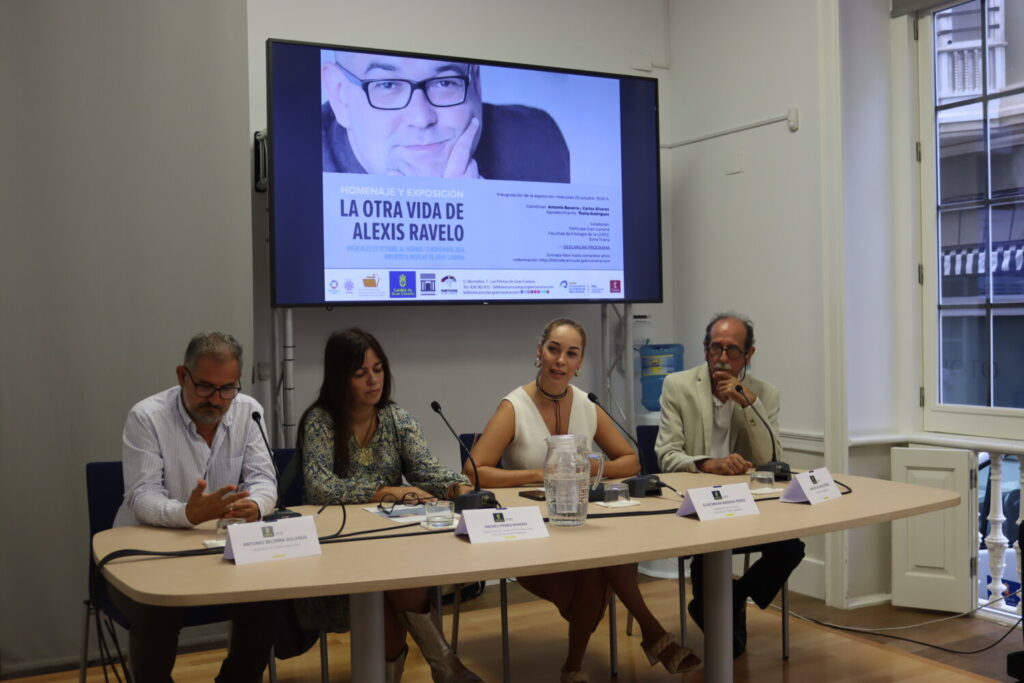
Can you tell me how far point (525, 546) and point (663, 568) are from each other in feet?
9.23

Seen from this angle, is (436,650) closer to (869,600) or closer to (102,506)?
(102,506)

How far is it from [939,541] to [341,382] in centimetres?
263

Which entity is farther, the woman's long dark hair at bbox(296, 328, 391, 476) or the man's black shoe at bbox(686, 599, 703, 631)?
the man's black shoe at bbox(686, 599, 703, 631)

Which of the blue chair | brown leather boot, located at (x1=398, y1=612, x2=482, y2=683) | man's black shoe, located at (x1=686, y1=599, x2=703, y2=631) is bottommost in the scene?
man's black shoe, located at (x1=686, y1=599, x2=703, y2=631)

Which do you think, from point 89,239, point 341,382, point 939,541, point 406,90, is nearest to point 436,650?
point 341,382

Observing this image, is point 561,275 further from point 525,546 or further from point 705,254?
point 525,546

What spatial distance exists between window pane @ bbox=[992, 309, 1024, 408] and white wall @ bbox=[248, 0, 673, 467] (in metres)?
1.76

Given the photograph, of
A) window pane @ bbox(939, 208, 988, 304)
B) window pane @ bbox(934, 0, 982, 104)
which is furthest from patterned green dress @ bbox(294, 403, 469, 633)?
window pane @ bbox(934, 0, 982, 104)

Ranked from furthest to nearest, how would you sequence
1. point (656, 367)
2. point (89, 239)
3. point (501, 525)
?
point (656, 367), point (89, 239), point (501, 525)

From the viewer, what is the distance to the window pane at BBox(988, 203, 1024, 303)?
3.81 meters

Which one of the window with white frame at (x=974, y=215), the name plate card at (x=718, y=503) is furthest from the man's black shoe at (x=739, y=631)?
the window with white frame at (x=974, y=215)

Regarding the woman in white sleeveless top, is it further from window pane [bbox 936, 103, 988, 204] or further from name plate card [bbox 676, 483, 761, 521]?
window pane [bbox 936, 103, 988, 204]

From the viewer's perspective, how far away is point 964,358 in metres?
4.05

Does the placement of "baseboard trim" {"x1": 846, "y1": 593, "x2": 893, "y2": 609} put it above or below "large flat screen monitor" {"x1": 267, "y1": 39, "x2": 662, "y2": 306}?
below
